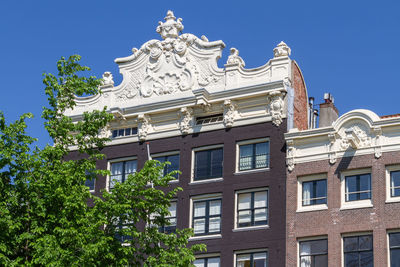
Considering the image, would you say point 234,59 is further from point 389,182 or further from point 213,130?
point 389,182

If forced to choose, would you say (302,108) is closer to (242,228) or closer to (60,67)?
(242,228)

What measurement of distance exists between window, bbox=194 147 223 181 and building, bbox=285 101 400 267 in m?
4.36

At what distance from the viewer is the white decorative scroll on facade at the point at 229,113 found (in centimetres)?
5131

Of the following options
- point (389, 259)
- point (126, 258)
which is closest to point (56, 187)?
point (126, 258)

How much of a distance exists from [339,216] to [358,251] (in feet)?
6.78

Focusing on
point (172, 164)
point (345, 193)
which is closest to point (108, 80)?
point (172, 164)

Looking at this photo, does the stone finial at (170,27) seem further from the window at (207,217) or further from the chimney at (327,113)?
the window at (207,217)

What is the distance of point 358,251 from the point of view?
45.5m

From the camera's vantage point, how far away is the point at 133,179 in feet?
130

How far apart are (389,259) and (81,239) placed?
15.7m

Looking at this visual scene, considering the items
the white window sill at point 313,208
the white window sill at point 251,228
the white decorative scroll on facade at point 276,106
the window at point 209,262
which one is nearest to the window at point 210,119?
the white decorative scroll on facade at point 276,106

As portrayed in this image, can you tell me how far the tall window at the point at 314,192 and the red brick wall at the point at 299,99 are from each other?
4.58m

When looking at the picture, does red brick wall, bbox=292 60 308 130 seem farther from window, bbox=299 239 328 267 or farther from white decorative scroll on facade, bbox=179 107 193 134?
window, bbox=299 239 328 267

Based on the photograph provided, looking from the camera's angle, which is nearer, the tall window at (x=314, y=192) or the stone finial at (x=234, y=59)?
the tall window at (x=314, y=192)
